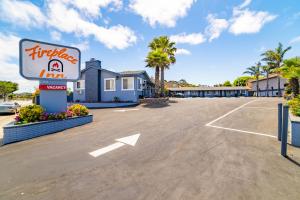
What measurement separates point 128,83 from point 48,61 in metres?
14.2

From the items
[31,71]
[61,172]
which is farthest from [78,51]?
[61,172]

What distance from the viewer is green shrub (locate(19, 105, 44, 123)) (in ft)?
29.3

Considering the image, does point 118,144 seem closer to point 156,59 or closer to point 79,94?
point 156,59

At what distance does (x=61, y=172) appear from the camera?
15.4 ft

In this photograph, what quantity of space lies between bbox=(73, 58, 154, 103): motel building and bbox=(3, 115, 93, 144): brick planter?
14.1 m

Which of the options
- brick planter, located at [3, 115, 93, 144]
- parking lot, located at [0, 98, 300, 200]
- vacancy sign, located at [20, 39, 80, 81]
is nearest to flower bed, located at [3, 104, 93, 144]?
brick planter, located at [3, 115, 93, 144]

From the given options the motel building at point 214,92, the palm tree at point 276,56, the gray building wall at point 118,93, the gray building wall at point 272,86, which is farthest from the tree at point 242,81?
the gray building wall at point 118,93

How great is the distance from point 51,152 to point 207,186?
18.8ft

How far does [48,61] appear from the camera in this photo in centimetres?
1089

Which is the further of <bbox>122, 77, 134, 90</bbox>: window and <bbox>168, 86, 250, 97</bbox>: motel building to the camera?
<bbox>168, 86, 250, 97</bbox>: motel building

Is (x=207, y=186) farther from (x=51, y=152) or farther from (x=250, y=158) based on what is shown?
(x=51, y=152)

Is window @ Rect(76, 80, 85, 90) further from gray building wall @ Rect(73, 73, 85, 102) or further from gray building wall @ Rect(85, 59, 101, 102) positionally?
gray building wall @ Rect(85, 59, 101, 102)

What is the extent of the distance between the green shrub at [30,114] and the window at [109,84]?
1619cm

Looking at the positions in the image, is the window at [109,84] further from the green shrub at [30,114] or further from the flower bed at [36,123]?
the green shrub at [30,114]
